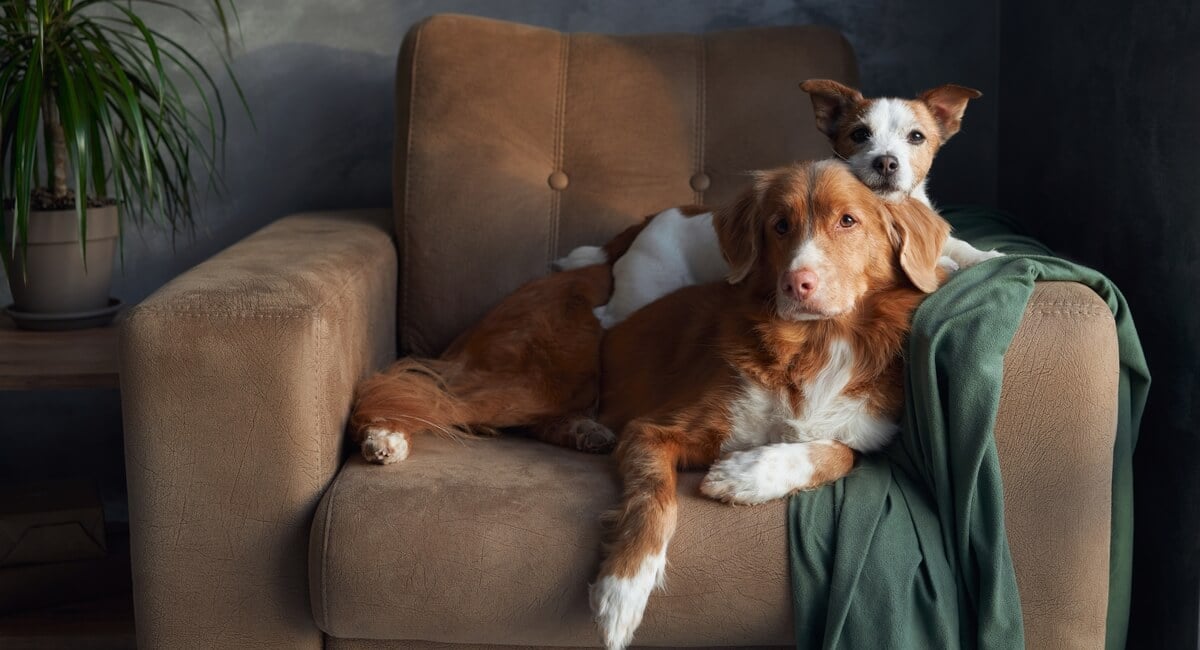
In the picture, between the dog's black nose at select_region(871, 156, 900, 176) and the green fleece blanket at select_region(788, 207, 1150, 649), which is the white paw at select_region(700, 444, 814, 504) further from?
the dog's black nose at select_region(871, 156, 900, 176)

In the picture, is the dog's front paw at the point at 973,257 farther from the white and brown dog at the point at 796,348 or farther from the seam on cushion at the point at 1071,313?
the seam on cushion at the point at 1071,313

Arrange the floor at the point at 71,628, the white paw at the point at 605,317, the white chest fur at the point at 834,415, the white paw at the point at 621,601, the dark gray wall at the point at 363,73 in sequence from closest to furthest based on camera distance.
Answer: the white paw at the point at 621,601 → the white chest fur at the point at 834,415 → the floor at the point at 71,628 → the white paw at the point at 605,317 → the dark gray wall at the point at 363,73

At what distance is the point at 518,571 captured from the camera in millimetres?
1709

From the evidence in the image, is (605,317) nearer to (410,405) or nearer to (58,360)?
(410,405)

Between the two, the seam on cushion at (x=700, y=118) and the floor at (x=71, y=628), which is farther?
the seam on cushion at (x=700, y=118)

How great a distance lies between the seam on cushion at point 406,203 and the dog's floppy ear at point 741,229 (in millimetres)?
925

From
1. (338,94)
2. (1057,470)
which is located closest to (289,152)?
(338,94)

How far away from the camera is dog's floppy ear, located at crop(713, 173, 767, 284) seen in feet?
6.37

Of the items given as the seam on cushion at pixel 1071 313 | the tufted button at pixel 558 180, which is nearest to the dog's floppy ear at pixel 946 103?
the seam on cushion at pixel 1071 313

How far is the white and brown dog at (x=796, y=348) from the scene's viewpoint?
5.82 feet

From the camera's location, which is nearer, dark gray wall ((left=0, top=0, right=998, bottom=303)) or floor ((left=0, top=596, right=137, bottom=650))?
floor ((left=0, top=596, right=137, bottom=650))

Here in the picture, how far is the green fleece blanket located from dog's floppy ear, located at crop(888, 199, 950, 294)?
0.21 ft

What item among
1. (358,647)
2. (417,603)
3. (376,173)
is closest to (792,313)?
(417,603)

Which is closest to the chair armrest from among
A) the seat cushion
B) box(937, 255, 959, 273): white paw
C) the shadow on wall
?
the seat cushion
